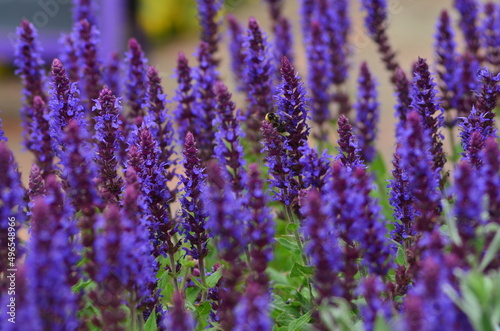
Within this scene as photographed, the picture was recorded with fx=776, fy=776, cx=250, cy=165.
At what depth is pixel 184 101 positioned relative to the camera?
5285mm

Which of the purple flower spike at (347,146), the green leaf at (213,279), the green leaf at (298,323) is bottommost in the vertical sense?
the green leaf at (298,323)

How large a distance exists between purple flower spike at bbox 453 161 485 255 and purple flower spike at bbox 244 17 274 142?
2.32 m

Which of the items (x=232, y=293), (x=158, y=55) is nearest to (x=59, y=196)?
(x=232, y=293)

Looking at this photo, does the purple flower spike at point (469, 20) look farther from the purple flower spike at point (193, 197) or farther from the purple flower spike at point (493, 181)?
the purple flower spike at point (493, 181)

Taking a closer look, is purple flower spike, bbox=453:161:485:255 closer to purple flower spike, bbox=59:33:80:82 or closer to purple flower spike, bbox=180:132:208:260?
purple flower spike, bbox=180:132:208:260

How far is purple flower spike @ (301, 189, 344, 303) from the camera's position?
9.40ft

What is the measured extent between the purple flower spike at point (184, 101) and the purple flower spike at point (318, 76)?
1689 mm

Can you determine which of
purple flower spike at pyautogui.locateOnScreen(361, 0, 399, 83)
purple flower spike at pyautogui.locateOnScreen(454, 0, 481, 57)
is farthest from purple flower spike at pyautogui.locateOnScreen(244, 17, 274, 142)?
purple flower spike at pyautogui.locateOnScreen(454, 0, 481, 57)

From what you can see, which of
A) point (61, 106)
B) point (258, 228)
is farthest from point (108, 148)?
point (258, 228)

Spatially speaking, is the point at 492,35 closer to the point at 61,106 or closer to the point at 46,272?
the point at 61,106

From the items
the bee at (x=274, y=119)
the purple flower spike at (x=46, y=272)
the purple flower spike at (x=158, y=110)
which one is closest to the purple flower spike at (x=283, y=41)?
the purple flower spike at (x=158, y=110)

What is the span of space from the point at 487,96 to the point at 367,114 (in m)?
2.24

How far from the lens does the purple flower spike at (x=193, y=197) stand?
12.6 feet

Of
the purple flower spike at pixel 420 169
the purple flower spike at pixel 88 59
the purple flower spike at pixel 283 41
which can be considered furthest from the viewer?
the purple flower spike at pixel 283 41
